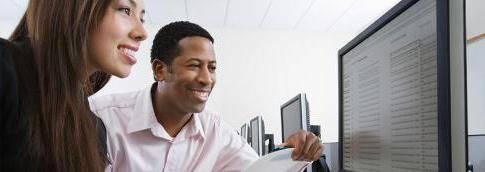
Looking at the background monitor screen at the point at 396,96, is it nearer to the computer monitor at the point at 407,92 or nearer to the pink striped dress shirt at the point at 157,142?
the computer monitor at the point at 407,92

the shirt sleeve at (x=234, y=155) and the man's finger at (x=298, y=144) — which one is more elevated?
the man's finger at (x=298, y=144)

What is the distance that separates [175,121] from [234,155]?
0.70 feet

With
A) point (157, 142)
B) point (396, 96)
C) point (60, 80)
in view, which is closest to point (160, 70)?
point (157, 142)

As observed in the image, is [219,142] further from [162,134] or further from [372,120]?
[372,120]

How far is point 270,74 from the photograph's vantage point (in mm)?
4867

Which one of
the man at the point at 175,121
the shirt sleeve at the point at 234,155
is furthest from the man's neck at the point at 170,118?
the shirt sleeve at the point at 234,155

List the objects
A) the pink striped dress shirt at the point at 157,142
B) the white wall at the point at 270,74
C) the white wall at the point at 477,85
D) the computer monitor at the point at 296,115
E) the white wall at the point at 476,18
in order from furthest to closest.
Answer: the white wall at the point at 270,74
the white wall at the point at 476,18
the white wall at the point at 477,85
the computer monitor at the point at 296,115
the pink striped dress shirt at the point at 157,142

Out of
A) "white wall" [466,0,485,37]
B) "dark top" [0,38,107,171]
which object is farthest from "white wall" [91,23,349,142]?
"dark top" [0,38,107,171]

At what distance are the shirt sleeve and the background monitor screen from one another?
391 millimetres

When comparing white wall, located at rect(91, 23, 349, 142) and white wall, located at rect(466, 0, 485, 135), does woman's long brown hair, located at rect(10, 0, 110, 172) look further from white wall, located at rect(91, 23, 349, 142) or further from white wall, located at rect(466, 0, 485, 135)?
white wall, located at rect(91, 23, 349, 142)

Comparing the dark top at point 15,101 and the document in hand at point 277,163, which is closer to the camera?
the dark top at point 15,101

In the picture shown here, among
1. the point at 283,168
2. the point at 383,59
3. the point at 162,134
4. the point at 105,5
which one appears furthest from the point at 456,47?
the point at 162,134

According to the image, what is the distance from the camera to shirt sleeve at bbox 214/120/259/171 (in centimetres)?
125

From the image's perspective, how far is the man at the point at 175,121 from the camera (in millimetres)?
1194
